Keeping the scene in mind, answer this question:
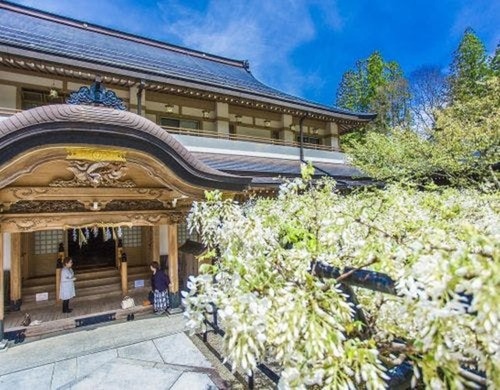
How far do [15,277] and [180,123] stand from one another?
26.6 feet

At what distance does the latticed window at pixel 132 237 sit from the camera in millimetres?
12398

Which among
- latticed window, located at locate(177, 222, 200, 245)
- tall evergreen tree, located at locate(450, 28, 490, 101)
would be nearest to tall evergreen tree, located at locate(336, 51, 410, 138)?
tall evergreen tree, located at locate(450, 28, 490, 101)

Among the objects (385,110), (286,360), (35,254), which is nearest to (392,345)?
(286,360)

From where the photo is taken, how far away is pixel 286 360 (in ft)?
5.85

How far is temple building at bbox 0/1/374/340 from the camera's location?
5715mm

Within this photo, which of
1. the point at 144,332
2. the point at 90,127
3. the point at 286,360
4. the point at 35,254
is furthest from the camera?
the point at 35,254

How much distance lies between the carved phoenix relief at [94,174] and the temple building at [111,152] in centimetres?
2

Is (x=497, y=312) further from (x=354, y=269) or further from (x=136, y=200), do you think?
(x=136, y=200)

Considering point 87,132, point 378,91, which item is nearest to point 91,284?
point 87,132

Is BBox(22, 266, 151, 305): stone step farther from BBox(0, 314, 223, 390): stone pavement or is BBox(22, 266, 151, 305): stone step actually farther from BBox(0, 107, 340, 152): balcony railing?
BBox(0, 107, 340, 152): balcony railing

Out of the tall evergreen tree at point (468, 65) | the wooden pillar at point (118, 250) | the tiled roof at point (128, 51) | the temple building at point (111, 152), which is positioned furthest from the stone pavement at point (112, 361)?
the tall evergreen tree at point (468, 65)

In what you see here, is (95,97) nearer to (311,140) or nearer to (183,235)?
(183,235)

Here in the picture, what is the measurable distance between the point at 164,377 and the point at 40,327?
13.9ft

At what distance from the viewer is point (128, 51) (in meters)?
16.3
